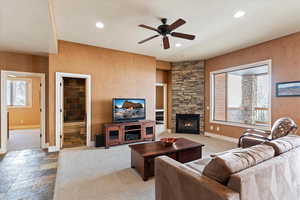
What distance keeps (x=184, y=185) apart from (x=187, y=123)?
4.98 m

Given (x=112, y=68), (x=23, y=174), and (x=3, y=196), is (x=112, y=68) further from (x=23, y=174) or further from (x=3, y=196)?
(x=3, y=196)

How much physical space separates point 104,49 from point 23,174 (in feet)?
11.8

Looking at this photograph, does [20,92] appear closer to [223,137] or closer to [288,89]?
[223,137]

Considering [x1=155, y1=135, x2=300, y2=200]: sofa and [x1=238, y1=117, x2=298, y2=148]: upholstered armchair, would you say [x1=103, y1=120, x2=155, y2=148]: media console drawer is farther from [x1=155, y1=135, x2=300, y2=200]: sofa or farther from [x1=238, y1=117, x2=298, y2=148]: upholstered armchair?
[x1=155, y1=135, x2=300, y2=200]: sofa

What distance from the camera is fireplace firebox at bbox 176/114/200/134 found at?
6.02 metres

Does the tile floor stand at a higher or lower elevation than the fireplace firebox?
lower

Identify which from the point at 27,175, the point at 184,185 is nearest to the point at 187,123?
the point at 184,185

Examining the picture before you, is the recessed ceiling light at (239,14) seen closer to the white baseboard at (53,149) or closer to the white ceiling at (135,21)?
the white ceiling at (135,21)

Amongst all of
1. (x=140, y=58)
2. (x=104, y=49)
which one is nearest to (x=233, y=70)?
(x=140, y=58)

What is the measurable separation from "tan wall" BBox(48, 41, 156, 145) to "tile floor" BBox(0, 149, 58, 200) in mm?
659

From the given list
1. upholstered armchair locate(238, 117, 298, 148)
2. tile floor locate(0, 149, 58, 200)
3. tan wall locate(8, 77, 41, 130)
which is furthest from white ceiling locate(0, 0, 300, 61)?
tan wall locate(8, 77, 41, 130)

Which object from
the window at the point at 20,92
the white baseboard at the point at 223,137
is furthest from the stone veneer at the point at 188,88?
the window at the point at 20,92

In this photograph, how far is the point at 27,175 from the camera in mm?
2686

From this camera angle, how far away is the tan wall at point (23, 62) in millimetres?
4020
